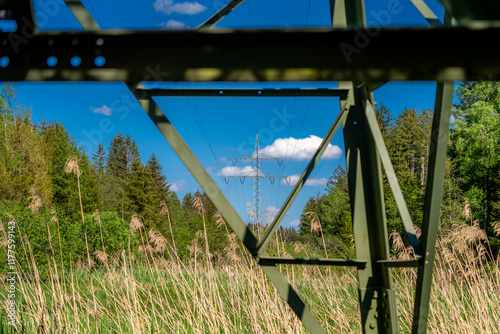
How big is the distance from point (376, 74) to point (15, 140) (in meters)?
28.3

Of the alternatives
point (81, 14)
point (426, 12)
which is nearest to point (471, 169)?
point (426, 12)

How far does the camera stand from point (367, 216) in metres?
3.22

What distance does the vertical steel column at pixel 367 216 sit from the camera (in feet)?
10.3

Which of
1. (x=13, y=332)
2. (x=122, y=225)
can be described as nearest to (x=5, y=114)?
(x=122, y=225)

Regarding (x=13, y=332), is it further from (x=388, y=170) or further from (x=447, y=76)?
(x=447, y=76)

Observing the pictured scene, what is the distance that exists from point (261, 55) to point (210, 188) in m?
2.04

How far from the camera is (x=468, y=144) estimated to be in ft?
97.3

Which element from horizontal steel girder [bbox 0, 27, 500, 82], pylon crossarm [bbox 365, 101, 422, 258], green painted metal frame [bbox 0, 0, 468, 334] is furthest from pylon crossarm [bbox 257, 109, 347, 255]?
horizontal steel girder [bbox 0, 27, 500, 82]

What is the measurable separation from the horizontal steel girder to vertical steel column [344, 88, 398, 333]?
2.28 metres

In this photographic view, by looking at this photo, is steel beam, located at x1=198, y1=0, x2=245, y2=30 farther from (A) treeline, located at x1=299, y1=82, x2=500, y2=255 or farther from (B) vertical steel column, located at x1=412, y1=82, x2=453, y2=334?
(A) treeline, located at x1=299, y1=82, x2=500, y2=255

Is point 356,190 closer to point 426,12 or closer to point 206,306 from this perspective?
point 426,12

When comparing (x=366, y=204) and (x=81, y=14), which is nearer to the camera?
(x=81, y=14)

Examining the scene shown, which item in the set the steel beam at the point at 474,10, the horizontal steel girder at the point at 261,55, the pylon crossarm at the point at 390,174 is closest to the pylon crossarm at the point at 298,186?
the pylon crossarm at the point at 390,174

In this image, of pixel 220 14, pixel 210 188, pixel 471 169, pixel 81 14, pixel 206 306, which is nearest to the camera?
pixel 81 14
